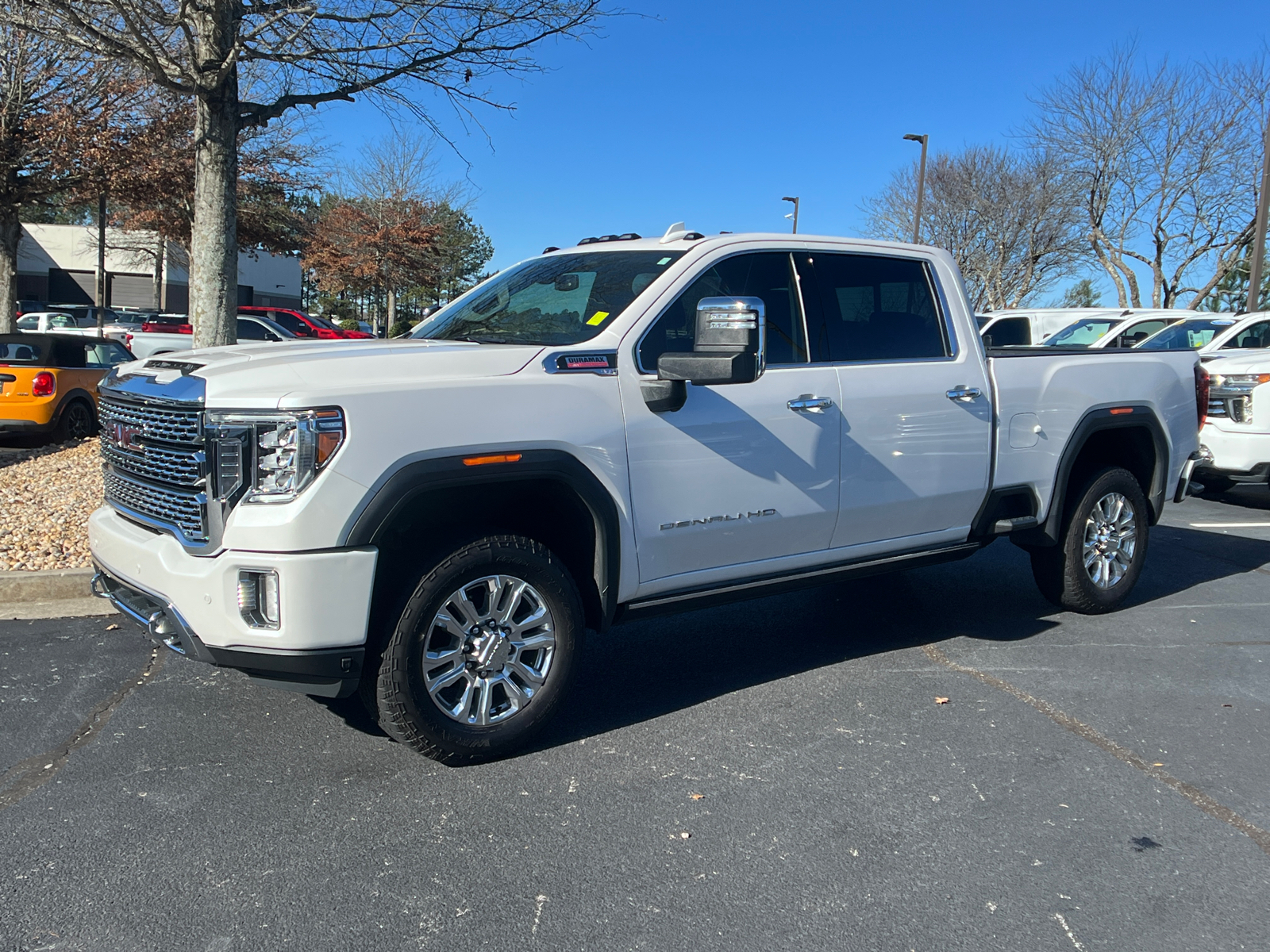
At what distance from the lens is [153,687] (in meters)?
4.68

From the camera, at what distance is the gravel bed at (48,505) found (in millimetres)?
6508

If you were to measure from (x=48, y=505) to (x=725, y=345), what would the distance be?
20.1ft

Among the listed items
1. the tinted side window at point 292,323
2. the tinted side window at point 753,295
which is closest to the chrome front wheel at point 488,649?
the tinted side window at point 753,295

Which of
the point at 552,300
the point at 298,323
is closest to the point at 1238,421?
the point at 552,300

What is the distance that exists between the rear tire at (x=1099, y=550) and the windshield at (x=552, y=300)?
2942 mm

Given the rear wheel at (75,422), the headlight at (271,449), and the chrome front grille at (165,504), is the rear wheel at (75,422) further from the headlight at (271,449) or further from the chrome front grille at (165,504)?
the headlight at (271,449)

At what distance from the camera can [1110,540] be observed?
20.1 feet

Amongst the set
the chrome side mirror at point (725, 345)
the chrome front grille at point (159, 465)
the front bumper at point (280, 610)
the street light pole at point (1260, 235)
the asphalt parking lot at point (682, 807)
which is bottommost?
the asphalt parking lot at point (682, 807)

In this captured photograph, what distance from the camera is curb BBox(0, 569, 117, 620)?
5965 millimetres

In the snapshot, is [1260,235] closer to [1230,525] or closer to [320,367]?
[1230,525]

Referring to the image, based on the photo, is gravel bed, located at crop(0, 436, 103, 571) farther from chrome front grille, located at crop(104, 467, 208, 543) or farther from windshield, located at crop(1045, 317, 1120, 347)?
windshield, located at crop(1045, 317, 1120, 347)

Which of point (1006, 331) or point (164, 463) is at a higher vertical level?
point (1006, 331)

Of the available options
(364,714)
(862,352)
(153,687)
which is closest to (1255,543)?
(862,352)

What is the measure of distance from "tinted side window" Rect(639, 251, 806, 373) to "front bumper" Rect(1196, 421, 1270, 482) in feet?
20.6
